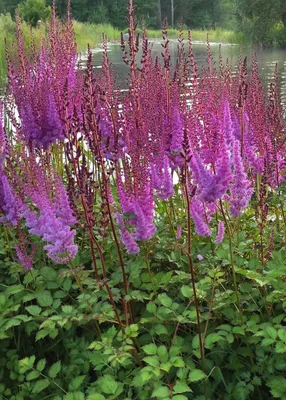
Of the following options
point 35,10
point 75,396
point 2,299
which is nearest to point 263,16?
point 35,10

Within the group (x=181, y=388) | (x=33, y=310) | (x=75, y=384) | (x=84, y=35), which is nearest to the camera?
(x=181, y=388)

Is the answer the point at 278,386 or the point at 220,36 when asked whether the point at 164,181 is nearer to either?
the point at 278,386

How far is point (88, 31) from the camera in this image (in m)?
36.5

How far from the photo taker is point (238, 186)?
2.34 metres

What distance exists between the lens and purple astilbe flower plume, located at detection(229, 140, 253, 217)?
7.64 ft

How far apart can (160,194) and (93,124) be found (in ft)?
2.95

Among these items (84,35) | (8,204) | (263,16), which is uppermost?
(263,16)

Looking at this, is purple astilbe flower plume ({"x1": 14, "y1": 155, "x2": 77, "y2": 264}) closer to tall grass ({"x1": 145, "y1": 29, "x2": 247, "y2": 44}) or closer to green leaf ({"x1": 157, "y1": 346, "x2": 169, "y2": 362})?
green leaf ({"x1": 157, "y1": 346, "x2": 169, "y2": 362})

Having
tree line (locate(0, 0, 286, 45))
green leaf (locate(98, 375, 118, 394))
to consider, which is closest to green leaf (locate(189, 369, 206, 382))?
green leaf (locate(98, 375, 118, 394))

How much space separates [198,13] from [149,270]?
289 feet

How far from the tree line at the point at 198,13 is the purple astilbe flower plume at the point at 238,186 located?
24.1 meters

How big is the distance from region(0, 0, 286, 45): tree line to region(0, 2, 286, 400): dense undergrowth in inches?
920

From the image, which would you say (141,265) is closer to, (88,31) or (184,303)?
(184,303)

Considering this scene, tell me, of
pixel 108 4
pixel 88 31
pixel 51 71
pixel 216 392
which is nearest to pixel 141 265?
pixel 216 392
